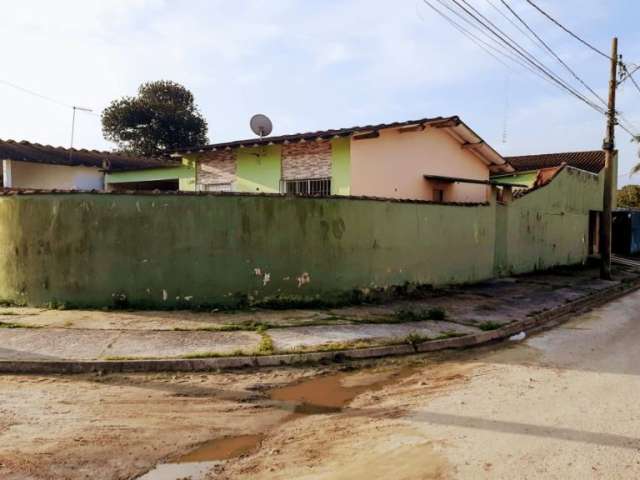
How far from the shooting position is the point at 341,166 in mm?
13367

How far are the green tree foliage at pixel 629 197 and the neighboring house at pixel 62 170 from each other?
1599 inches

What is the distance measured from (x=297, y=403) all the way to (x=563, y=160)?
27730 mm

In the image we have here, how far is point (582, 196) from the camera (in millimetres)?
20453

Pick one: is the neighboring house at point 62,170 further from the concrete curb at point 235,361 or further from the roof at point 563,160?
the roof at point 563,160

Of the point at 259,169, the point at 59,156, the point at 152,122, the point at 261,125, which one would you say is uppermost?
the point at 152,122

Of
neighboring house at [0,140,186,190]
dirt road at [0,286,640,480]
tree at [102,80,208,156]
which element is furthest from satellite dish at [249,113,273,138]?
tree at [102,80,208,156]

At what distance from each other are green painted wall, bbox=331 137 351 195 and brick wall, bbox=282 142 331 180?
0.56 ft

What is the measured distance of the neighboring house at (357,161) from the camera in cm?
1338

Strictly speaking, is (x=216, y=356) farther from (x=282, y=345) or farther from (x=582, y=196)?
(x=582, y=196)

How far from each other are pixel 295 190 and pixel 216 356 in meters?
9.04

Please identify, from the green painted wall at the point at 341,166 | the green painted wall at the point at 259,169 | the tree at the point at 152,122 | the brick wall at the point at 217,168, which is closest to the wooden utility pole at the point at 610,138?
the green painted wall at the point at 341,166

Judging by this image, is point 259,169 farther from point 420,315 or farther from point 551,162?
point 551,162

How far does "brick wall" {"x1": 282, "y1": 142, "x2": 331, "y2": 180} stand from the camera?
1370 cm

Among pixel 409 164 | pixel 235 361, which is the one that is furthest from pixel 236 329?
pixel 409 164
